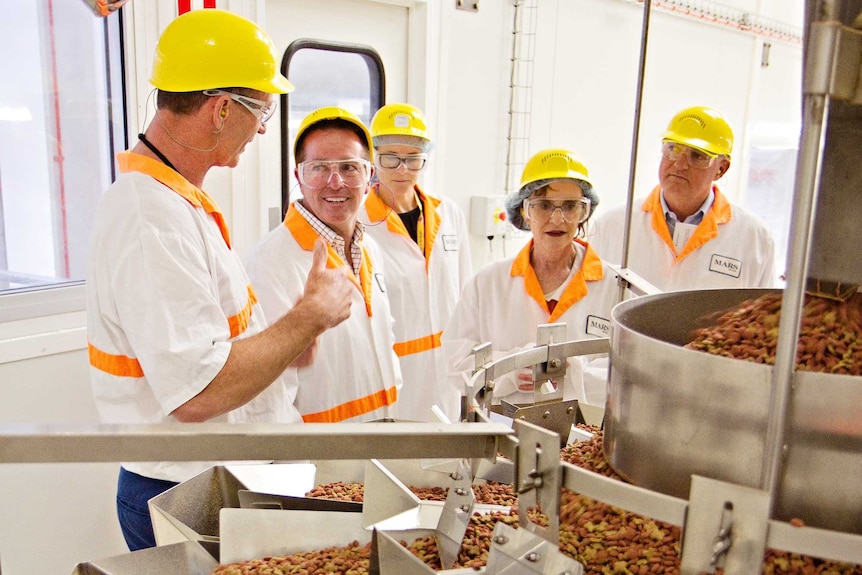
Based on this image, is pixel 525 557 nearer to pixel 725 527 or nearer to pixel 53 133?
pixel 725 527

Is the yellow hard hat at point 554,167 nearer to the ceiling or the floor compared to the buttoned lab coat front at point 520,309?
nearer to the ceiling

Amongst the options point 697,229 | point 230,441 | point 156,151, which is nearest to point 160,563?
point 230,441

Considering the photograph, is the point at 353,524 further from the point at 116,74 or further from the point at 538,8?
the point at 538,8

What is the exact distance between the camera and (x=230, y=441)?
73cm

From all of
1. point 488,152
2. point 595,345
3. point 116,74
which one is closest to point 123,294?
point 595,345

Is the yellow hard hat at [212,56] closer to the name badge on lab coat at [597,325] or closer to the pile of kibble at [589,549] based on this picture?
the pile of kibble at [589,549]

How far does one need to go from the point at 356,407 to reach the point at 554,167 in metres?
0.94

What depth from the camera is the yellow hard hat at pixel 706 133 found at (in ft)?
9.00

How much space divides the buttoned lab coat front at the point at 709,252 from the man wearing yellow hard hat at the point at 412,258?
2.27 ft

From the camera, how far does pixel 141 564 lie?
100cm

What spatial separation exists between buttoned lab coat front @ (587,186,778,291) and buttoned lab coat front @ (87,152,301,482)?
1.89 m

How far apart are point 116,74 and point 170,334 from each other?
62.8 inches

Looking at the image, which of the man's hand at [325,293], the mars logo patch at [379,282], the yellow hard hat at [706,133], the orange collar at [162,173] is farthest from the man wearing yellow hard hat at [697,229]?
the orange collar at [162,173]

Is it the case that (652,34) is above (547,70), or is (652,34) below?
above
